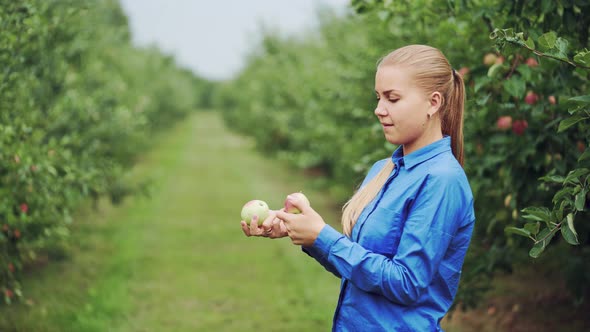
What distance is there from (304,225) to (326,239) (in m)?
0.08

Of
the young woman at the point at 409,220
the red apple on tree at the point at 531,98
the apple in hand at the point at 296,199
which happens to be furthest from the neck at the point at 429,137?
the red apple on tree at the point at 531,98

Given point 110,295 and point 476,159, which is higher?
point 476,159

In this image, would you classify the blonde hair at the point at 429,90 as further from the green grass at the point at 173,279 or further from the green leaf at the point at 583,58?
the green grass at the point at 173,279

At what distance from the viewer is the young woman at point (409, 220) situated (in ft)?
6.02

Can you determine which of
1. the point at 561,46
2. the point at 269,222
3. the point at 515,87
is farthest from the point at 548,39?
the point at 269,222

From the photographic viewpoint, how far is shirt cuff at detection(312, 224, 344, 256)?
6.22ft

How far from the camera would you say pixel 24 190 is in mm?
4312

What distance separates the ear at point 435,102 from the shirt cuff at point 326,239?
0.49 metres

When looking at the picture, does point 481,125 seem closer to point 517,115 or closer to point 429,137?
point 517,115

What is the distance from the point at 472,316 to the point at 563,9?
351cm

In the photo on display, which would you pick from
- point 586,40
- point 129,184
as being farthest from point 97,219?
point 586,40

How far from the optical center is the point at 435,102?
6.48 feet

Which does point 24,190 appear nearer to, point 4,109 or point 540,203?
point 4,109

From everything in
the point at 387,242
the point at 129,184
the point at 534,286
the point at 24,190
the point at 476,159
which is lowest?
the point at 534,286
